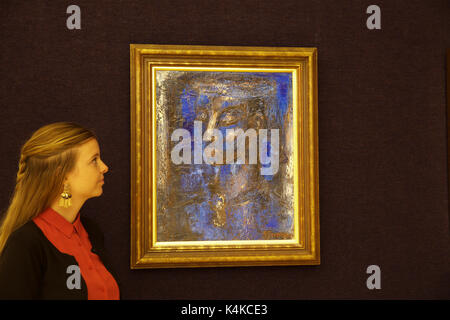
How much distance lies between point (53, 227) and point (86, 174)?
9.9 inches

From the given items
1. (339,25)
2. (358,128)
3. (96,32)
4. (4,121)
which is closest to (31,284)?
(4,121)

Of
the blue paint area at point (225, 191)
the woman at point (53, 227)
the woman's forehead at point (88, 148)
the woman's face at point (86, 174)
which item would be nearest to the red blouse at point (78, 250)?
the woman at point (53, 227)

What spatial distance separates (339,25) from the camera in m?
2.18

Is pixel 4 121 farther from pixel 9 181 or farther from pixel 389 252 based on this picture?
pixel 389 252

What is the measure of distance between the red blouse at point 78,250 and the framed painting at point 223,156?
46 centimetres

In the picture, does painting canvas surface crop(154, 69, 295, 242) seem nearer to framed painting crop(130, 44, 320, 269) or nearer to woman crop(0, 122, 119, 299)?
framed painting crop(130, 44, 320, 269)

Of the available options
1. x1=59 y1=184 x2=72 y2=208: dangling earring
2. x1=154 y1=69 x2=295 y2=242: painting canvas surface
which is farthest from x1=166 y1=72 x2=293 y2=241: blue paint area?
x1=59 y1=184 x2=72 y2=208: dangling earring

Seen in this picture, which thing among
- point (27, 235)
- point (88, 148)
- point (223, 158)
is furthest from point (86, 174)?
point (223, 158)

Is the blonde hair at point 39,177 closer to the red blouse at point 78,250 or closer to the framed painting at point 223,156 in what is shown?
the red blouse at point 78,250

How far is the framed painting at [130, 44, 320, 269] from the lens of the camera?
2.04 m

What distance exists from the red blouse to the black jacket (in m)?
0.02

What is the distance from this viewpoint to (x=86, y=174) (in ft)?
5.20

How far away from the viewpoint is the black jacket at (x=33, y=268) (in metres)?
1.30

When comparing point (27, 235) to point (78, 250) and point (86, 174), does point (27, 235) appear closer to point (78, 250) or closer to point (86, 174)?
point (78, 250)
